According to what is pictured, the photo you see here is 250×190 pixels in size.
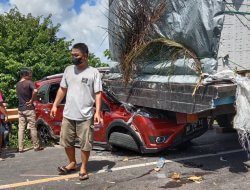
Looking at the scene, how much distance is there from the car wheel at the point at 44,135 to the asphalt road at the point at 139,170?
1.15 metres

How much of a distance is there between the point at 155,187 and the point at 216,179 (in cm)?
90

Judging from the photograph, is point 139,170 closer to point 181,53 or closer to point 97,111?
point 97,111

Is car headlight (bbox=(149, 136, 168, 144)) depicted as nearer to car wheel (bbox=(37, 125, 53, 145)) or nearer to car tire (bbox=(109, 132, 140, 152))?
car tire (bbox=(109, 132, 140, 152))

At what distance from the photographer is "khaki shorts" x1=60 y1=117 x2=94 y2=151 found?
6.16 m

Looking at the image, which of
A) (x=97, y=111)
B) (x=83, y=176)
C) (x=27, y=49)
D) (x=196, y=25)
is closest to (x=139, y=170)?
(x=83, y=176)

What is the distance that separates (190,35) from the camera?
6180 mm

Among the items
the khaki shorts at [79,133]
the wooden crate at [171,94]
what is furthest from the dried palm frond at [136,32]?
the khaki shorts at [79,133]

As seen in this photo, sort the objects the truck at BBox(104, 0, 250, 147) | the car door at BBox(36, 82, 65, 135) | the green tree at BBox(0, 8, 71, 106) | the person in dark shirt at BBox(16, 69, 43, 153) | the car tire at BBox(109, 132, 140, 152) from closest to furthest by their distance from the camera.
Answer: the truck at BBox(104, 0, 250, 147) → the car tire at BBox(109, 132, 140, 152) → the person in dark shirt at BBox(16, 69, 43, 153) → the car door at BBox(36, 82, 65, 135) → the green tree at BBox(0, 8, 71, 106)

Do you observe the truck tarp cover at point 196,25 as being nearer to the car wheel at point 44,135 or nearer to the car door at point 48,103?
the car door at point 48,103

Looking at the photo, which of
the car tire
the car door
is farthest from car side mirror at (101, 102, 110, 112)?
the car door

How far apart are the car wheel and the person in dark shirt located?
82 centimetres

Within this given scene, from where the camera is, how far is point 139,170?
661cm

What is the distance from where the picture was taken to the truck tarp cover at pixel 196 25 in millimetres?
5891

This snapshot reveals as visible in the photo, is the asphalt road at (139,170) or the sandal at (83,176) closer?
the asphalt road at (139,170)
